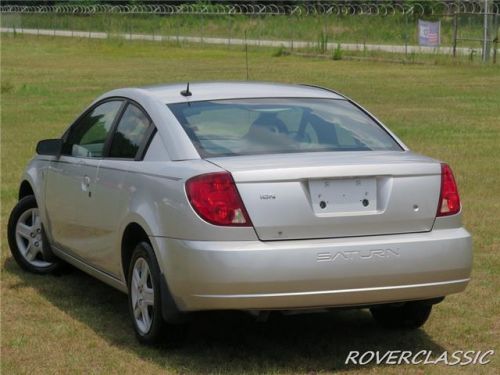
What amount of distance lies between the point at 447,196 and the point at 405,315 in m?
0.95

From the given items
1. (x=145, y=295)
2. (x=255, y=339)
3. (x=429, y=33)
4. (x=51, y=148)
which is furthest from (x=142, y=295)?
(x=429, y=33)

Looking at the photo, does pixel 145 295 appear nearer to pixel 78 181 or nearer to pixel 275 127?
pixel 275 127

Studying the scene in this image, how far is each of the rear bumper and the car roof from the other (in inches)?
47.8

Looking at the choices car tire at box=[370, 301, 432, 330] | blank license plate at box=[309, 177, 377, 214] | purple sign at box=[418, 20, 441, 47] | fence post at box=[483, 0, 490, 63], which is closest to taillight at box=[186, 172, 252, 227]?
blank license plate at box=[309, 177, 377, 214]

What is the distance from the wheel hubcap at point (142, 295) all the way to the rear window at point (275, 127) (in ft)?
2.44

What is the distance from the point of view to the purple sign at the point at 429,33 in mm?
43562

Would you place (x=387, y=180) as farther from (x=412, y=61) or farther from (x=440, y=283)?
(x=412, y=61)

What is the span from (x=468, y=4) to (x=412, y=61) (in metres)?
10.2

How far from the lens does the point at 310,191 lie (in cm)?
663

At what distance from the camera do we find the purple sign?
4356 cm

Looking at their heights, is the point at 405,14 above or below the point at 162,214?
below

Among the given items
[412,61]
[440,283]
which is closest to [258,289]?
[440,283]

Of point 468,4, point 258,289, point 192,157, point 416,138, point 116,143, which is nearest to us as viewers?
point 258,289

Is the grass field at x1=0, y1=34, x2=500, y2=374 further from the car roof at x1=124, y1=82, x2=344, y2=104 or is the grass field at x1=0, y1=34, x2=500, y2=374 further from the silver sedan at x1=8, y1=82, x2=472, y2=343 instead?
the car roof at x1=124, y1=82, x2=344, y2=104
